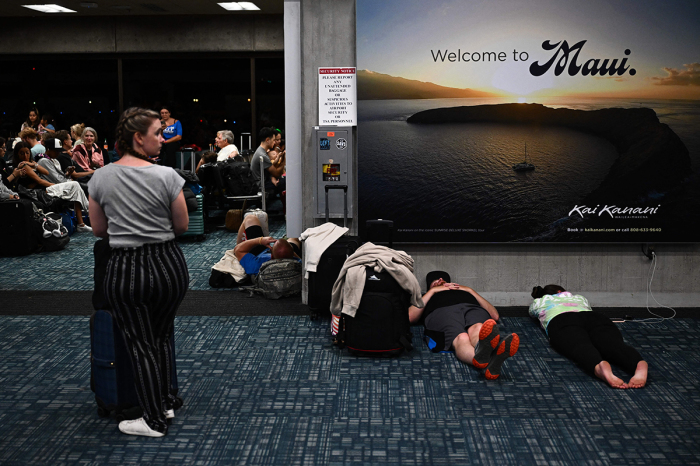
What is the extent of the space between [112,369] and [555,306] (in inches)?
108

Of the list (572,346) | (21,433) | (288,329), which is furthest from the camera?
(288,329)

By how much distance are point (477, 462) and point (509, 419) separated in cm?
47

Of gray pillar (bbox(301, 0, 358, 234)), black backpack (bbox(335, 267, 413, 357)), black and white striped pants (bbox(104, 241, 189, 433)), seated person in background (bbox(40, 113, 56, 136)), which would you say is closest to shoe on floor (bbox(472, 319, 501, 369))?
black backpack (bbox(335, 267, 413, 357))

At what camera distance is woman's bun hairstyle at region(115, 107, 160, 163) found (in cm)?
273

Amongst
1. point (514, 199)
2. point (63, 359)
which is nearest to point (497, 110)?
point (514, 199)

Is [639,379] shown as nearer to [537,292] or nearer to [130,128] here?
[537,292]

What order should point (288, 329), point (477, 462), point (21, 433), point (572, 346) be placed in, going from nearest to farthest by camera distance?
point (477, 462), point (21, 433), point (572, 346), point (288, 329)

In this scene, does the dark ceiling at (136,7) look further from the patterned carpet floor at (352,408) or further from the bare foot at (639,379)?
the bare foot at (639,379)

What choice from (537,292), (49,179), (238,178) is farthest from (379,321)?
(49,179)

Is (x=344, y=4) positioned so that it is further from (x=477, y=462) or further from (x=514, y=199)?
(x=477, y=462)

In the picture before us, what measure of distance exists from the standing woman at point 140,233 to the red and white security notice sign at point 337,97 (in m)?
2.09

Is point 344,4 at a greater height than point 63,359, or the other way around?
point 344,4

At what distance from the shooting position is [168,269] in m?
2.79

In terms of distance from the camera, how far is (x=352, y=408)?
321cm
